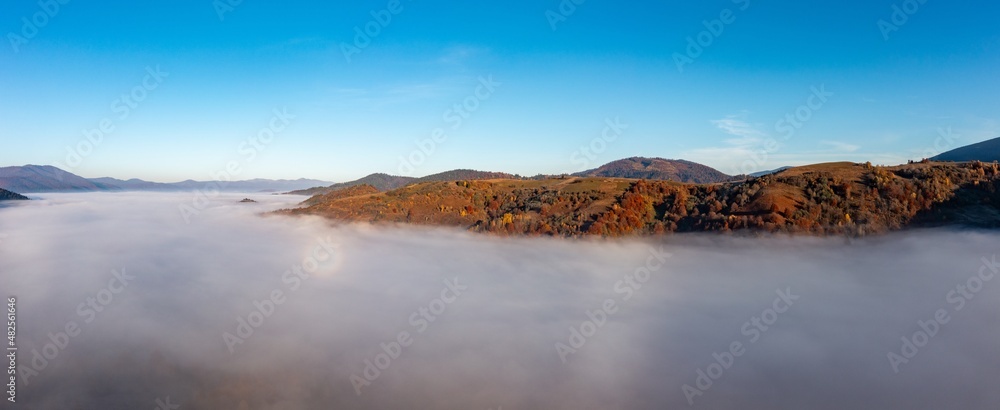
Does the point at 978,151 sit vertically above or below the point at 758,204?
above

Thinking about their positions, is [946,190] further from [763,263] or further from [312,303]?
[312,303]

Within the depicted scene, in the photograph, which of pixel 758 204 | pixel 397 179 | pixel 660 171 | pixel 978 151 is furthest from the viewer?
pixel 397 179

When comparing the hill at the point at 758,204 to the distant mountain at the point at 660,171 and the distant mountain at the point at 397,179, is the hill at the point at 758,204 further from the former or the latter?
the distant mountain at the point at 660,171

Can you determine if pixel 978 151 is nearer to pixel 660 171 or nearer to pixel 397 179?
pixel 660 171

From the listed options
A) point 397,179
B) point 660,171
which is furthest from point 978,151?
point 397,179

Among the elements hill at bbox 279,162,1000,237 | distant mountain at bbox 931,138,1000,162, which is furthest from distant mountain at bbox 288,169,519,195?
distant mountain at bbox 931,138,1000,162

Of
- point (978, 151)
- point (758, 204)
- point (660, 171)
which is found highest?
point (978, 151)

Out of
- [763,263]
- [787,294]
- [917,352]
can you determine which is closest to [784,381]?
[917,352]
